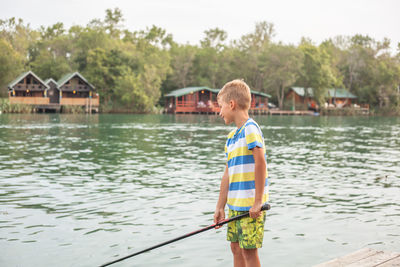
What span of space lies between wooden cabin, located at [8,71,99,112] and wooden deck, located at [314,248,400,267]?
69804 millimetres

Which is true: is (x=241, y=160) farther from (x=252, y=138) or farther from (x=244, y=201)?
(x=244, y=201)

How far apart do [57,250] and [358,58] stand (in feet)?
312

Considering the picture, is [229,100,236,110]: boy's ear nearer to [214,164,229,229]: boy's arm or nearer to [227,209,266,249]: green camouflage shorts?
[214,164,229,229]: boy's arm

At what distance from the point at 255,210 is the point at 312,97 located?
88374 mm

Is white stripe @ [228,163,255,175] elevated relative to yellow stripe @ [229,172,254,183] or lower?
elevated

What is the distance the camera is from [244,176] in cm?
394

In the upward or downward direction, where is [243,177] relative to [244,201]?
upward

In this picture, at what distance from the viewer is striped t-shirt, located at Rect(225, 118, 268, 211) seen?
3875 millimetres

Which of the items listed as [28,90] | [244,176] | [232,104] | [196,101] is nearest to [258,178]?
[244,176]

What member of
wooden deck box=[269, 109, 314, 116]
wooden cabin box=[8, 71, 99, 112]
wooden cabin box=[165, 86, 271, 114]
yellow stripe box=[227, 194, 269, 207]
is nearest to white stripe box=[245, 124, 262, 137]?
yellow stripe box=[227, 194, 269, 207]

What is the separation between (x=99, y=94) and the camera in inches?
3127

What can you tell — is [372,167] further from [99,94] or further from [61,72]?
[61,72]

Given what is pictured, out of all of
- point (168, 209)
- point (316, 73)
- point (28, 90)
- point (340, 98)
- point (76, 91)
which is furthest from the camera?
point (340, 98)

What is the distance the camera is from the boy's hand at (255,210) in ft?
12.4
